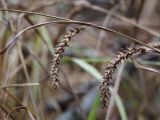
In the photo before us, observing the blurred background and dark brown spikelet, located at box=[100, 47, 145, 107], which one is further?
the blurred background

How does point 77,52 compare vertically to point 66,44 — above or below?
above

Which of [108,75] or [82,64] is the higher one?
[82,64]

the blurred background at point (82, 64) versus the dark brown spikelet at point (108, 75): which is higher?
the blurred background at point (82, 64)

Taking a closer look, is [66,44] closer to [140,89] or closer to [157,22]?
[140,89]

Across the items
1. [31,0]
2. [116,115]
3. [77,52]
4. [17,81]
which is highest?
[31,0]

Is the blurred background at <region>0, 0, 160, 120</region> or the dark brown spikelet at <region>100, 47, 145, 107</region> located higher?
the blurred background at <region>0, 0, 160, 120</region>

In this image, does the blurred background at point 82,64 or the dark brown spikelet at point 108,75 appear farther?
the blurred background at point 82,64

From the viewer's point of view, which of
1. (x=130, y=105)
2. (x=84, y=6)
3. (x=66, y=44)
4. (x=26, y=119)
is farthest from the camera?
(x=130, y=105)

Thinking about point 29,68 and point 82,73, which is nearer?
point 29,68

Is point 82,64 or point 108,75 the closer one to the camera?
point 108,75

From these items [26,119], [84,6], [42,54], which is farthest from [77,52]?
[26,119]

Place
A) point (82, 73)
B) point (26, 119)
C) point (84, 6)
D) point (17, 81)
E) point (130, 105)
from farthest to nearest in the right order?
point (82, 73) → point (130, 105) → point (17, 81) → point (84, 6) → point (26, 119)
